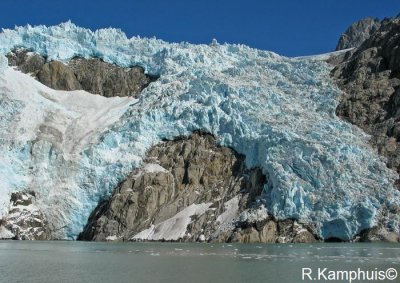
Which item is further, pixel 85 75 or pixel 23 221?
pixel 85 75

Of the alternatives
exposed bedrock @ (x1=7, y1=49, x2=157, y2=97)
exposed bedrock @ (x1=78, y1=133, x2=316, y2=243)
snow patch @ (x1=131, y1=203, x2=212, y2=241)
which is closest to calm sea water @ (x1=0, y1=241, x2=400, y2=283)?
exposed bedrock @ (x1=78, y1=133, x2=316, y2=243)

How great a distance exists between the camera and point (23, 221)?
2901 inches

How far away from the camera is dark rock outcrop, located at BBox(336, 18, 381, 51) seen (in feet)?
486

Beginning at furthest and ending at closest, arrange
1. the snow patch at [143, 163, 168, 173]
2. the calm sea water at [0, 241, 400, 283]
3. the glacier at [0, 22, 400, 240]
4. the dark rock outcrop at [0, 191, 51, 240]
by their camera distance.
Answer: the snow patch at [143, 163, 168, 173]
the dark rock outcrop at [0, 191, 51, 240]
the glacier at [0, 22, 400, 240]
the calm sea water at [0, 241, 400, 283]

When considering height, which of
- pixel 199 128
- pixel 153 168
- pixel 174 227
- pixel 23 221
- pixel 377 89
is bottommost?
pixel 174 227

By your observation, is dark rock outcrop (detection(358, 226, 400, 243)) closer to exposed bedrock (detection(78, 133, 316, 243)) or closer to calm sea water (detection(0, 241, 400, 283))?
exposed bedrock (detection(78, 133, 316, 243))

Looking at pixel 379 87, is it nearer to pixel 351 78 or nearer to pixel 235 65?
pixel 351 78

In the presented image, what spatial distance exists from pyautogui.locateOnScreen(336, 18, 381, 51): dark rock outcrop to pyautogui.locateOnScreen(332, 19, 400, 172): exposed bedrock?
Result: 5543 centimetres

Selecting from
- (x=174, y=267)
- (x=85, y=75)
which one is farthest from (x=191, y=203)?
(x=174, y=267)

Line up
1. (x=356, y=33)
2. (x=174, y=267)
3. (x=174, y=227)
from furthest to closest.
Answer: (x=356, y=33) → (x=174, y=227) → (x=174, y=267)

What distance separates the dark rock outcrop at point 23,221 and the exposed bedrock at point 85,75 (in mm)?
29454

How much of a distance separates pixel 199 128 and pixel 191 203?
10728mm

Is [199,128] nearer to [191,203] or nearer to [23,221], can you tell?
[191,203]

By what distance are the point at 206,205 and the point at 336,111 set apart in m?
22.5
